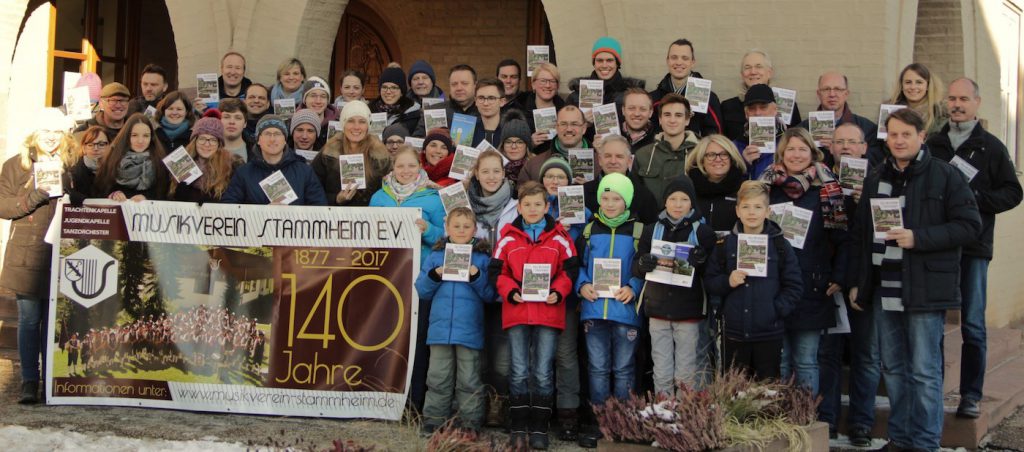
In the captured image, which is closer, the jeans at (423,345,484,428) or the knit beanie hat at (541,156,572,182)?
the jeans at (423,345,484,428)

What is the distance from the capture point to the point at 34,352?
7492mm

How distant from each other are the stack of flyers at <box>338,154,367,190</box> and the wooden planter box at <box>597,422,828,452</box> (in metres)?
2.72

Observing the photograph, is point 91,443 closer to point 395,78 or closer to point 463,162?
point 463,162

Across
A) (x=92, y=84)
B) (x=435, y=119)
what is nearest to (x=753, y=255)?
(x=435, y=119)

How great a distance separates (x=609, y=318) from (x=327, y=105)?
353 centimetres

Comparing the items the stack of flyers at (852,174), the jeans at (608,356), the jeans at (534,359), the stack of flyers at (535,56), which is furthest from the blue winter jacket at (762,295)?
the stack of flyers at (535,56)

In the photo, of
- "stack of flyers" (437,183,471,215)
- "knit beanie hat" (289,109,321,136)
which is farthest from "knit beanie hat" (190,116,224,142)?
"stack of flyers" (437,183,471,215)

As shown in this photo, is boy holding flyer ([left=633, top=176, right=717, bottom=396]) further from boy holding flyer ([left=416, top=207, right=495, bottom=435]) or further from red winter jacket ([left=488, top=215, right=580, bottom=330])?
boy holding flyer ([left=416, top=207, right=495, bottom=435])

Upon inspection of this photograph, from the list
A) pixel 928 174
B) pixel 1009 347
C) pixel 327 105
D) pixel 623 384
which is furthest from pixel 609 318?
pixel 1009 347

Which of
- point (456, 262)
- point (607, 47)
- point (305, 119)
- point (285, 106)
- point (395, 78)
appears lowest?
point (456, 262)

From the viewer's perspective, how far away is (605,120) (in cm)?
764

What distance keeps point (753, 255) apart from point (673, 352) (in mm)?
797

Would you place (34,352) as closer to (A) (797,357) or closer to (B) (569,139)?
(B) (569,139)

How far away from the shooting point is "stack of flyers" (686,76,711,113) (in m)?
7.89
